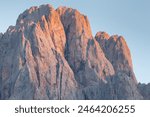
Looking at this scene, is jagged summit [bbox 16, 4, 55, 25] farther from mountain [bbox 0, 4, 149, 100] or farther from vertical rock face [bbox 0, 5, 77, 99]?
vertical rock face [bbox 0, 5, 77, 99]

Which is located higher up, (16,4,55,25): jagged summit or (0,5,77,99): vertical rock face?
(16,4,55,25): jagged summit

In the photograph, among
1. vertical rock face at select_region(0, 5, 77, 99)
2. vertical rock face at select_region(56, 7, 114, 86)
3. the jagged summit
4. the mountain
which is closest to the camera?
vertical rock face at select_region(0, 5, 77, 99)

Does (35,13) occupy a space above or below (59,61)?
above

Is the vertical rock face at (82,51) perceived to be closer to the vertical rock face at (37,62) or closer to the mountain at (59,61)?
the mountain at (59,61)

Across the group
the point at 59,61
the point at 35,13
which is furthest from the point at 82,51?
the point at 35,13

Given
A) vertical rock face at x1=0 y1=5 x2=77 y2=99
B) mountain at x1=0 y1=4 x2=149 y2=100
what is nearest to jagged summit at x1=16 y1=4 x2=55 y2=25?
mountain at x1=0 y1=4 x2=149 y2=100

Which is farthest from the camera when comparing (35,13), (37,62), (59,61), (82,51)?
(35,13)

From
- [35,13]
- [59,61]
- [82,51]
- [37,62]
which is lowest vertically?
[37,62]

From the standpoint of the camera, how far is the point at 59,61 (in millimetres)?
162500

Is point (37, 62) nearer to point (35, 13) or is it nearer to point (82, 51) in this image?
point (82, 51)

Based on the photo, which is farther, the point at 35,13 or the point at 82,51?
the point at 35,13

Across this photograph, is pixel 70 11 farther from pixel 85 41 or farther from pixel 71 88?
pixel 71 88

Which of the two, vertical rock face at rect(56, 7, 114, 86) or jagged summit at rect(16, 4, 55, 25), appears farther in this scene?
jagged summit at rect(16, 4, 55, 25)

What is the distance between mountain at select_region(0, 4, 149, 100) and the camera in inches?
5979
